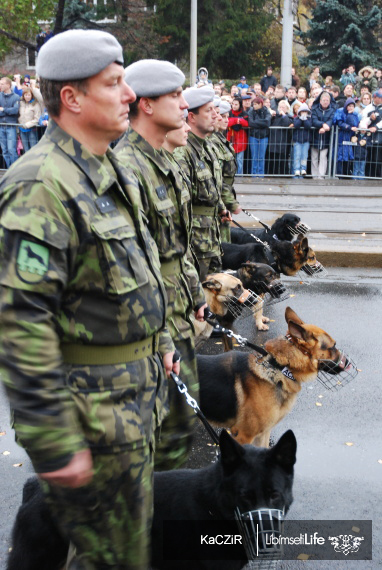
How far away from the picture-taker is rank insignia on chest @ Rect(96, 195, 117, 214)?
220 cm

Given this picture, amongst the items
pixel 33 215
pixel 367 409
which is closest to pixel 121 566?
pixel 33 215

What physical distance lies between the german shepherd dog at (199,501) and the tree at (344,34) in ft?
94.7

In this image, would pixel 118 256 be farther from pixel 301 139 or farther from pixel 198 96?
pixel 301 139

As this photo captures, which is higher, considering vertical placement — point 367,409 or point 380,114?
point 380,114

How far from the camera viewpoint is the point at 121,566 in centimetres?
233

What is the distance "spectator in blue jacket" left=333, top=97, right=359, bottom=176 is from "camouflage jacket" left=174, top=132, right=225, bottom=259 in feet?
34.1

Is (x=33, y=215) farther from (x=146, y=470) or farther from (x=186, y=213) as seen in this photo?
(x=186, y=213)

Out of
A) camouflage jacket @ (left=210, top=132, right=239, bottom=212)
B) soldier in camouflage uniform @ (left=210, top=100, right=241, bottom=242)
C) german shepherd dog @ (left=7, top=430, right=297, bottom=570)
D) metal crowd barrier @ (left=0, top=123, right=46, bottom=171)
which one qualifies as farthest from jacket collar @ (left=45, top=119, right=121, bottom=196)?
metal crowd barrier @ (left=0, top=123, right=46, bottom=171)

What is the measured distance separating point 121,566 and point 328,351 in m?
2.38

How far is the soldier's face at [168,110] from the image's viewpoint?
11.8ft

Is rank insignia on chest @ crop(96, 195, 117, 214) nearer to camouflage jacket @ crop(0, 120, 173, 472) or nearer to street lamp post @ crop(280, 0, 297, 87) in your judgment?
camouflage jacket @ crop(0, 120, 173, 472)

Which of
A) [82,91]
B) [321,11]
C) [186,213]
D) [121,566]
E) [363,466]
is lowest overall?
[363,466]

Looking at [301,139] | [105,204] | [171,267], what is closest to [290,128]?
[301,139]

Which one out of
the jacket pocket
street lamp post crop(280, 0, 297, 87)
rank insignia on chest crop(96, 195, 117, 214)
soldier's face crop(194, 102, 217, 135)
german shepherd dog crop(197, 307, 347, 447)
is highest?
street lamp post crop(280, 0, 297, 87)
